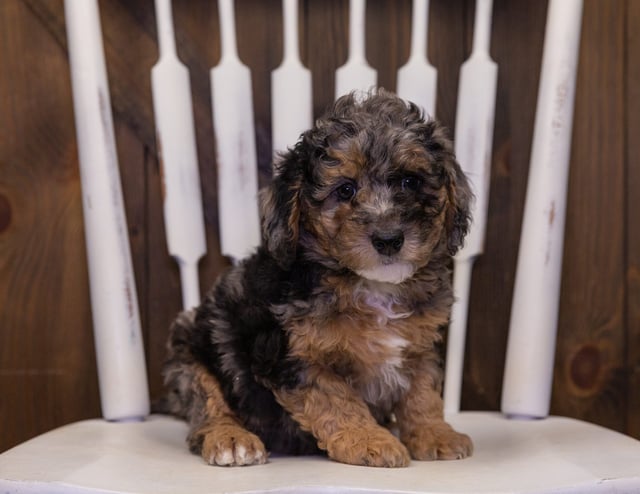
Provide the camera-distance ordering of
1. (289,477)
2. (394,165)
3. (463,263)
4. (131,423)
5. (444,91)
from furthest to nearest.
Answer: (444,91) → (463,263) → (131,423) → (394,165) → (289,477)

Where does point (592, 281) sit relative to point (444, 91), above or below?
below

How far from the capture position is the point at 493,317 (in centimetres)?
248

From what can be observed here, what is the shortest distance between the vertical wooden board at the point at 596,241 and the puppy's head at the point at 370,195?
772 mm

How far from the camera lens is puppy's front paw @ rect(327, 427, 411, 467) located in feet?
5.14

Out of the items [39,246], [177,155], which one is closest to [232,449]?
[177,155]

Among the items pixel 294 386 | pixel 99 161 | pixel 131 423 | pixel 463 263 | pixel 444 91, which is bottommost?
pixel 131 423

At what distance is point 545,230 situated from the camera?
6.48 ft

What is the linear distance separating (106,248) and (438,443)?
862mm

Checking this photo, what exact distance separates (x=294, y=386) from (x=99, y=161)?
707 mm

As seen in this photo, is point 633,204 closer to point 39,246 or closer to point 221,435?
point 221,435

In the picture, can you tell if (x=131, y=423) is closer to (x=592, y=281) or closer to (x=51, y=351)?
(x=51, y=351)

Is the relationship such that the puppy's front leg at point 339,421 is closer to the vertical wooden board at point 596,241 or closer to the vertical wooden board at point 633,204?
the vertical wooden board at point 596,241

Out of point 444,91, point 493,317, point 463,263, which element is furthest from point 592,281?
point 444,91

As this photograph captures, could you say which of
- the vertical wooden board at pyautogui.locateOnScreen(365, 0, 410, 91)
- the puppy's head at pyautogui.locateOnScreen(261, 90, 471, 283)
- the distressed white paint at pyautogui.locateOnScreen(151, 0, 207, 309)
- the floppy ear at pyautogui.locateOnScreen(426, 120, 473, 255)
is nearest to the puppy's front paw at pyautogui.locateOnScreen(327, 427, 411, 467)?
the puppy's head at pyautogui.locateOnScreen(261, 90, 471, 283)
